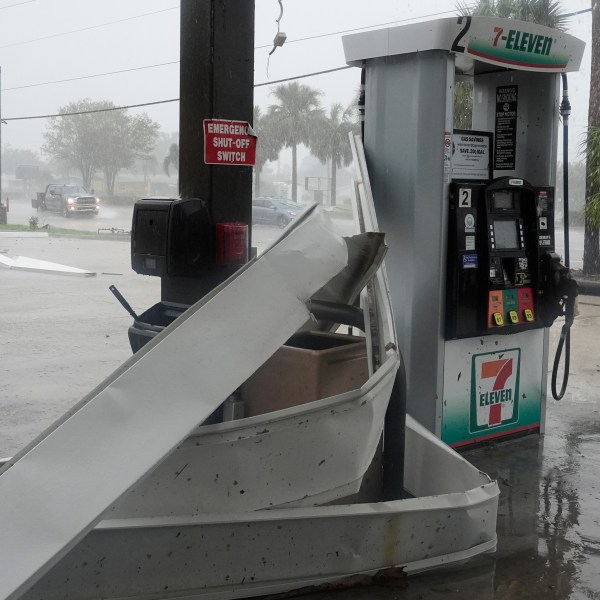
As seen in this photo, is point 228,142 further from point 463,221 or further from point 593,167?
point 593,167

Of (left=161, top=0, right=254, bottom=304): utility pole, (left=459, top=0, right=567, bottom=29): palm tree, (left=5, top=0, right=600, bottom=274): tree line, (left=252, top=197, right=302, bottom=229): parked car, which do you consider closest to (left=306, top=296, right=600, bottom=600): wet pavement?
(left=161, top=0, right=254, bottom=304): utility pole

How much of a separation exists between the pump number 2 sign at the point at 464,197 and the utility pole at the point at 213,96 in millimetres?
1176

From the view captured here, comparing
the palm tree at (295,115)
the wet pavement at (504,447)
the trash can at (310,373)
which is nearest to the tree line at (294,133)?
the palm tree at (295,115)

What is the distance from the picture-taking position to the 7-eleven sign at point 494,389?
194 inches

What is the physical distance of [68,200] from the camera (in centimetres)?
4072

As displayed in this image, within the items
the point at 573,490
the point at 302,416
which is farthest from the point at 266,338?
the point at 573,490

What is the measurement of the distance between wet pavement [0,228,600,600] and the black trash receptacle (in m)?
1.27

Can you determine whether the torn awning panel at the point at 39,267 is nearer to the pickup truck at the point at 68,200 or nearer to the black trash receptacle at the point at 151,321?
the black trash receptacle at the point at 151,321

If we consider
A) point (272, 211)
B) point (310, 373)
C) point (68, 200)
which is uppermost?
point (68, 200)

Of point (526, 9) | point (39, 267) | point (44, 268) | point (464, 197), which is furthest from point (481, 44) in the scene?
point (526, 9)

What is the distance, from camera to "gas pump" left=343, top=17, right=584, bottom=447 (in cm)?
457

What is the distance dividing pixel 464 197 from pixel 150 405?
2.58m

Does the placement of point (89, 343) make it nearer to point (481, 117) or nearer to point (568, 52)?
point (481, 117)

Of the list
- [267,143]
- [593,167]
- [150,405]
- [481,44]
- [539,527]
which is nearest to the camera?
[150,405]
